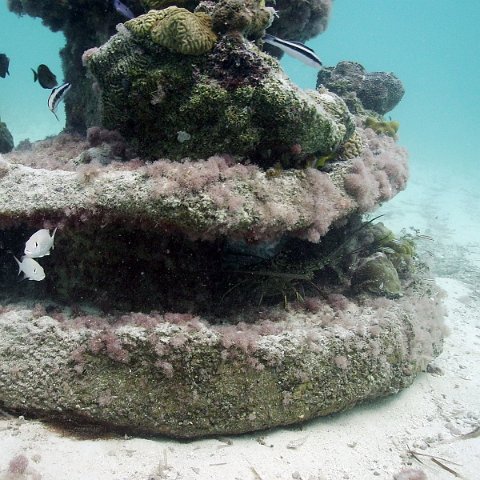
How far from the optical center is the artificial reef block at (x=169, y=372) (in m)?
4.10

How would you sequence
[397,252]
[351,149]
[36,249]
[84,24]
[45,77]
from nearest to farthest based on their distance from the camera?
[36,249]
[351,149]
[45,77]
[397,252]
[84,24]

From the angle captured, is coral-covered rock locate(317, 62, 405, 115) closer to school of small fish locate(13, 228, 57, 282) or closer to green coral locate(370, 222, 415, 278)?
green coral locate(370, 222, 415, 278)

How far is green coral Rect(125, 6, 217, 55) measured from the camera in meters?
4.59

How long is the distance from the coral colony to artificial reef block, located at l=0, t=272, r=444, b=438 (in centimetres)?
2

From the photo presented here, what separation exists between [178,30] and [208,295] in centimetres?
318

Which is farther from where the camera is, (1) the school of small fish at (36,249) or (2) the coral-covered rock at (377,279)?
(2) the coral-covered rock at (377,279)

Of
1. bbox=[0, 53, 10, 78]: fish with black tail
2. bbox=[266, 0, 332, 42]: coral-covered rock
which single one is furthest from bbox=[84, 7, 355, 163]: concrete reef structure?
bbox=[266, 0, 332, 42]: coral-covered rock

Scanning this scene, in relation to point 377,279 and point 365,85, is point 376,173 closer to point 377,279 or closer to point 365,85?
point 377,279

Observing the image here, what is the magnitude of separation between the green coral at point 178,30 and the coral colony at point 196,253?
2cm

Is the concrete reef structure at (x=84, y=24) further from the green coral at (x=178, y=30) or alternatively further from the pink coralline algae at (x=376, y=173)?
the pink coralline algae at (x=376, y=173)

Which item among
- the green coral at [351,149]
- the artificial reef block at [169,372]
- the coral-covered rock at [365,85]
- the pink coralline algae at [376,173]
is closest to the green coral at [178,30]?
the green coral at [351,149]

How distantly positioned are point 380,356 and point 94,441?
3.48m

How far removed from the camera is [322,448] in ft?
14.8

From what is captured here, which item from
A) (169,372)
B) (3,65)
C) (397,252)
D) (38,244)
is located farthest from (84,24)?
(397,252)
